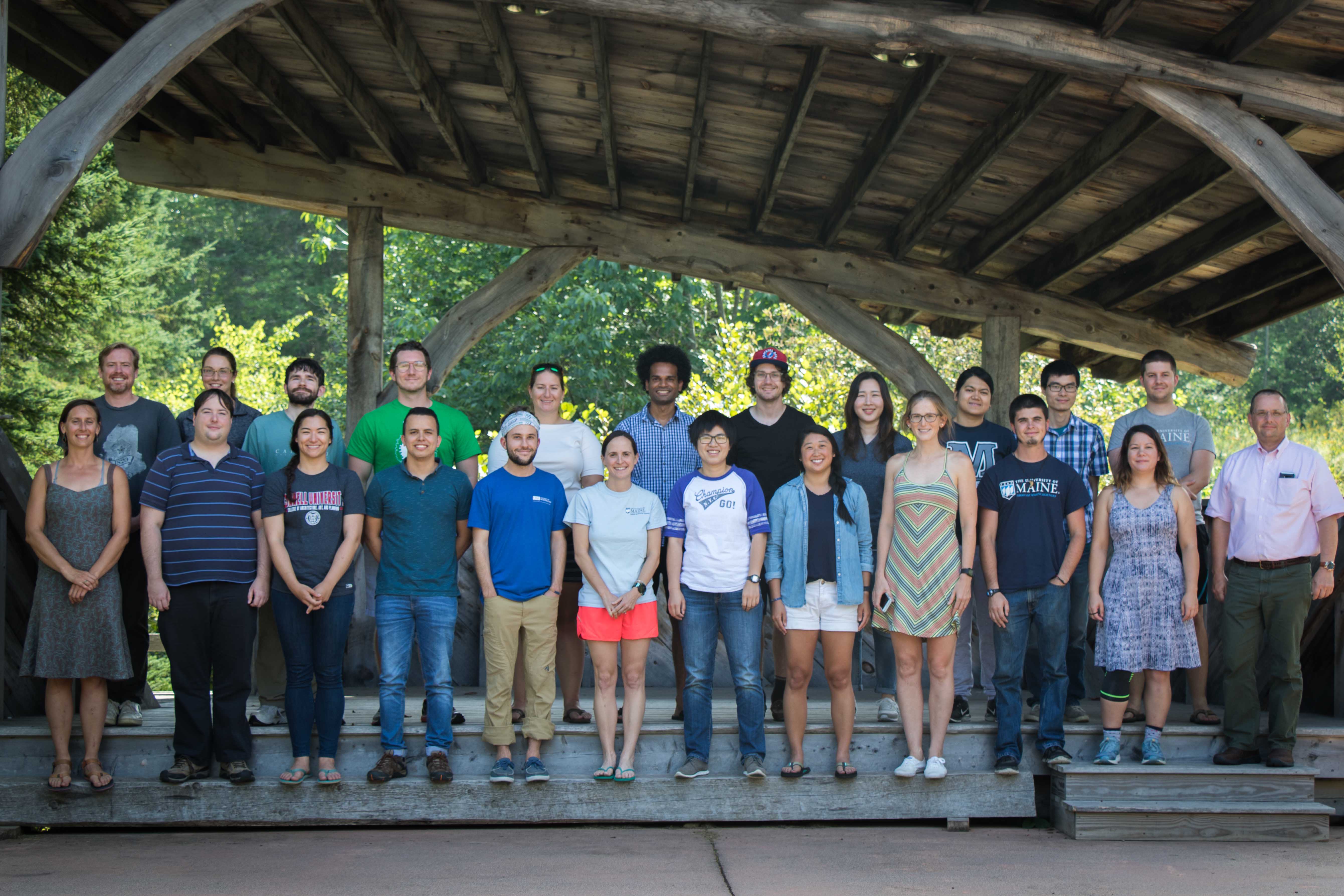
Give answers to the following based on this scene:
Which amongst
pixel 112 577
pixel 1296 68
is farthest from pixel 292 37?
pixel 1296 68

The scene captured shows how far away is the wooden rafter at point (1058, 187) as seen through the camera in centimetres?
554

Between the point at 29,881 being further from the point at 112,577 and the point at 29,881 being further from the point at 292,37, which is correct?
the point at 292,37

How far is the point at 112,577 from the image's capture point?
15.5ft

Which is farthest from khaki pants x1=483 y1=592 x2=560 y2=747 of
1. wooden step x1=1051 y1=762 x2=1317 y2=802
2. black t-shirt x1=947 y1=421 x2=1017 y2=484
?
wooden step x1=1051 y1=762 x2=1317 y2=802

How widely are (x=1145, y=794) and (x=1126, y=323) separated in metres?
4.85

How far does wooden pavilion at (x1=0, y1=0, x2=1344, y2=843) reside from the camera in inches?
179

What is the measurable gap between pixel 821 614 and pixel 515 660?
128cm

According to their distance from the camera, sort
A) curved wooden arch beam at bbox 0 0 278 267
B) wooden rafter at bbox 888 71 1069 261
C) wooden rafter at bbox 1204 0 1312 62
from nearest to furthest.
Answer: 1. wooden rafter at bbox 1204 0 1312 62
2. curved wooden arch beam at bbox 0 0 278 267
3. wooden rafter at bbox 888 71 1069 261

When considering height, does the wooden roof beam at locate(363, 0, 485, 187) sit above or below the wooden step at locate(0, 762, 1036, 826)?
above

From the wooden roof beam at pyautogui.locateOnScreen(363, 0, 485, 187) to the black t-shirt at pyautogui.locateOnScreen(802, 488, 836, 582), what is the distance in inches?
124

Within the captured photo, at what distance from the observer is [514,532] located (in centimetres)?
465

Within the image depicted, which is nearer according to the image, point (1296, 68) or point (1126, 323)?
point (1296, 68)

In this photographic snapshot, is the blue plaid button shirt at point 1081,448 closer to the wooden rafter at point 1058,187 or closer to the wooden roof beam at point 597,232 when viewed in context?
the wooden rafter at point 1058,187

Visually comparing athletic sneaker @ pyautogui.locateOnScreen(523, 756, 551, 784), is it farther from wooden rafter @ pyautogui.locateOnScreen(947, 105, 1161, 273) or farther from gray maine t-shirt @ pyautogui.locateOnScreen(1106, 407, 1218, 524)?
wooden rafter @ pyautogui.locateOnScreen(947, 105, 1161, 273)
